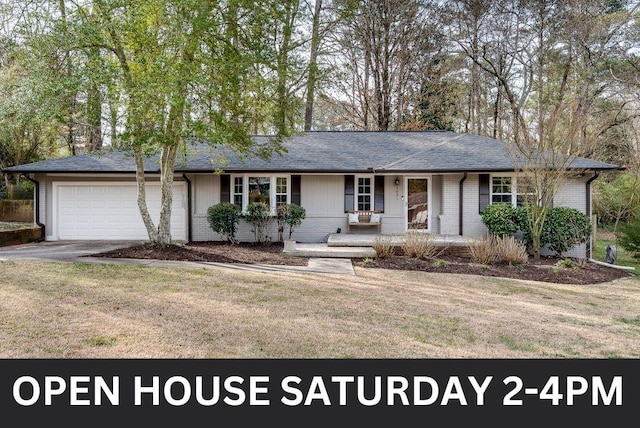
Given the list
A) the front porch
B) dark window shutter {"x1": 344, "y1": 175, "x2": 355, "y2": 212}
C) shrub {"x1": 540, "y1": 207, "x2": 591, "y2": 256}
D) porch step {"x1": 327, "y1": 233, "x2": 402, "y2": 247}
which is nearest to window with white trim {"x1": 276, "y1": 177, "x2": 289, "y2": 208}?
dark window shutter {"x1": 344, "y1": 175, "x2": 355, "y2": 212}

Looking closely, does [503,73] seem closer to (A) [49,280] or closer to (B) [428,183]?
(B) [428,183]

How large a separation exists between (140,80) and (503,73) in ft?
69.4

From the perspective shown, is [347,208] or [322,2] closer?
[347,208]

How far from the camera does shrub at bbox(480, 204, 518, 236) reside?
39.1 feet

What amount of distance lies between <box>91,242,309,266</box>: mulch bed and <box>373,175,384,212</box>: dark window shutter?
12.6ft

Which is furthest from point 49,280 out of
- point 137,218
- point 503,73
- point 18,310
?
point 503,73

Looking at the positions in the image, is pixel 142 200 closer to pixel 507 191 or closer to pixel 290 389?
pixel 290 389

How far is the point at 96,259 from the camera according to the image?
32.9ft

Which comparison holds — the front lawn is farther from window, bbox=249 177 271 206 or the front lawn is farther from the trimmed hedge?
window, bbox=249 177 271 206

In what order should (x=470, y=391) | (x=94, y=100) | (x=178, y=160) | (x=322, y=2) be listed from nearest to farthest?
(x=470, y=391), (x=94, y=100), (x=178, y=160), (x=322, y=2)

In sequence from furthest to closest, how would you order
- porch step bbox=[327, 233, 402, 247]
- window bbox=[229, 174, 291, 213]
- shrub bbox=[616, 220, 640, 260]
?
window bbox=[229, 174, 291, 213]
shrub bbox=[616, 220, 640, 260]
porch step bbox=[327, 233, 402, 247]

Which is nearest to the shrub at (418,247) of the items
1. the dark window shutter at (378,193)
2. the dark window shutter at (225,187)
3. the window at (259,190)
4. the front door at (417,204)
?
the front door at (417,204)

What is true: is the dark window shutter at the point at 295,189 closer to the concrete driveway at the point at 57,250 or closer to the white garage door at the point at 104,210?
the white garage door at the point at 104,210

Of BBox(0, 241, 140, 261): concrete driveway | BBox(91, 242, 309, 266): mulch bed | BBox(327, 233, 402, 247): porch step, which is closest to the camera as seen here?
BBox(0, 241, 140, 261): concrete driveway
